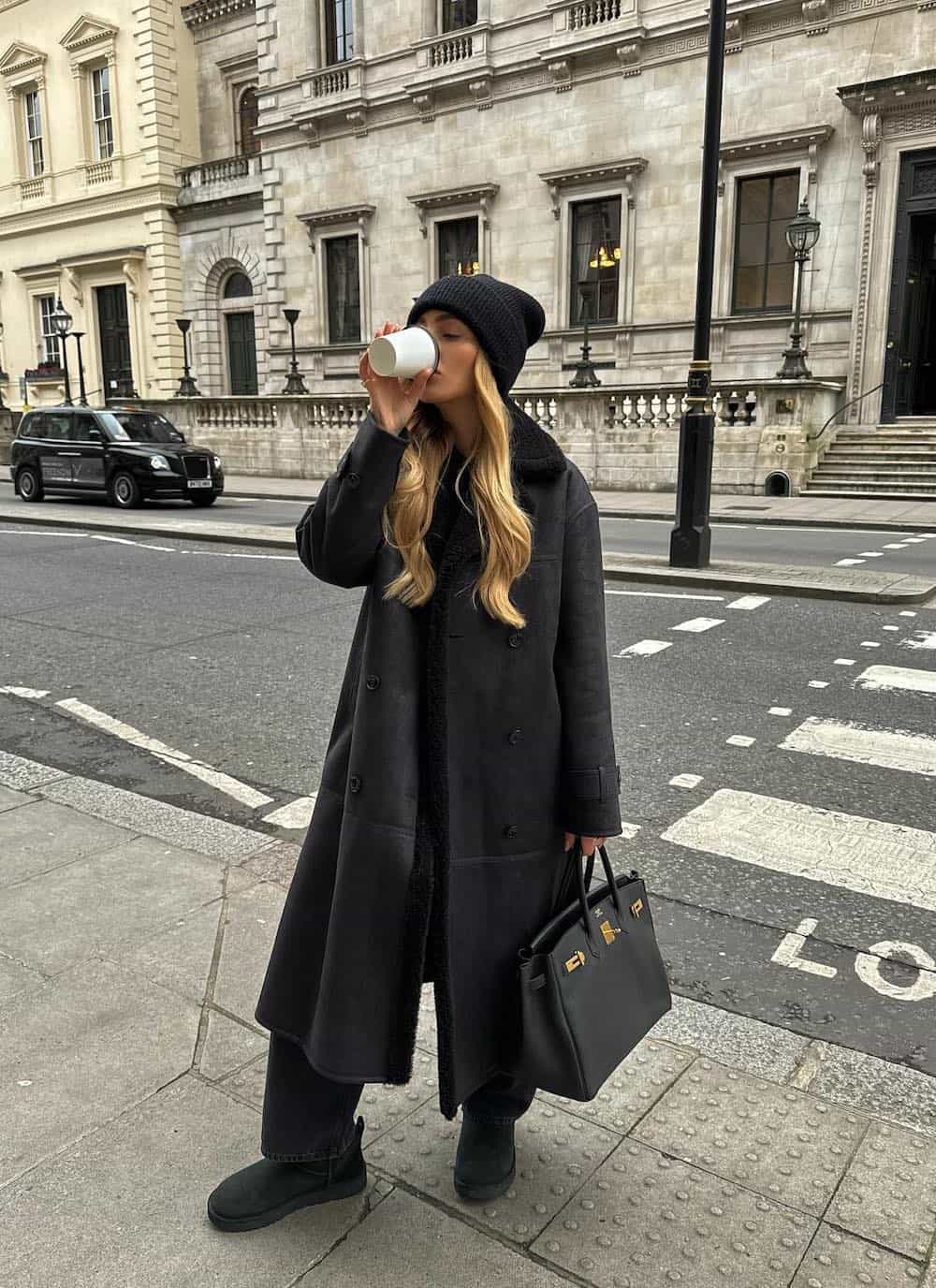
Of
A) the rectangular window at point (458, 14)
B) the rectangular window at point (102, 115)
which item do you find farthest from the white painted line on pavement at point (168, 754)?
the rectangular window at point (102, 115)

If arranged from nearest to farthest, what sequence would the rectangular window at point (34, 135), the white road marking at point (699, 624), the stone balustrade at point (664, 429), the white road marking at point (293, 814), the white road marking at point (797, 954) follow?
1. the white road marking at point (797, 954)
2. the white road marking at point (293, 814)
3. the white road marking at point (699, 624)
4. the stone balustrade at point (664, 429)
5. the rectangular window at point (34, 135)

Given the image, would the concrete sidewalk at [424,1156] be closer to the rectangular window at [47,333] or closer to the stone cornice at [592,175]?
the stone cornice at [592,175]

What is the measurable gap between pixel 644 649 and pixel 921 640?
211 cm

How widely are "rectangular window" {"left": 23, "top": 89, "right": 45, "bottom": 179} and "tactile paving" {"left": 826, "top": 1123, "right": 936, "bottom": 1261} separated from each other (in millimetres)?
42756

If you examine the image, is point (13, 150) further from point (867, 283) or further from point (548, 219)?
point (867, 283)

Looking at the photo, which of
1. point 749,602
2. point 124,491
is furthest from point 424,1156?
point 124,491

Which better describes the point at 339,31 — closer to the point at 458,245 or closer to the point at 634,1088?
the point at 458,245

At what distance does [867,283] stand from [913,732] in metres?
18.1

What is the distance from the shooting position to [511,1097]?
7.19ft

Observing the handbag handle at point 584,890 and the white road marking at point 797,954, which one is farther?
the white road marking at point 797,954

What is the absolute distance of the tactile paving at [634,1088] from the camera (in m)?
2.43

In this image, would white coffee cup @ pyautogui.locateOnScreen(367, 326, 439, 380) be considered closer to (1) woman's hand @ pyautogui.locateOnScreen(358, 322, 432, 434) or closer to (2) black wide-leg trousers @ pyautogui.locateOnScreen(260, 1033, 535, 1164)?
(1) woman's hand @ pyautogui.locateOnScreen(358, 322, 432, 434)

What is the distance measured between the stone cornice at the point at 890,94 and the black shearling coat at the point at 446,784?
21679 millimetres

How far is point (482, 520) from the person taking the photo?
191 cm
